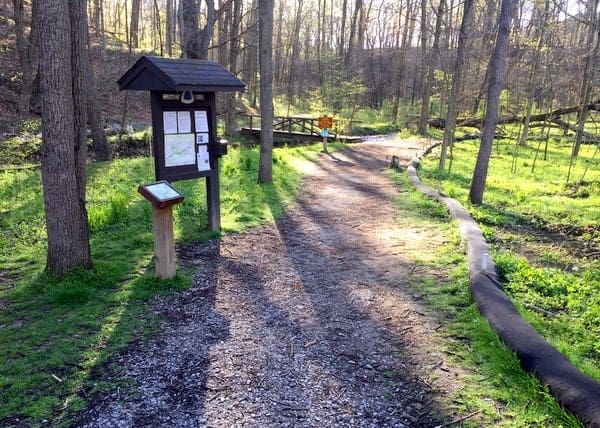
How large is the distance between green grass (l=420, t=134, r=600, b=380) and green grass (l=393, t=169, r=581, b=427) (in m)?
0.54

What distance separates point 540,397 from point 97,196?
7864 mm

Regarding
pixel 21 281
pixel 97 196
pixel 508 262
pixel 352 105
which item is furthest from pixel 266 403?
pixel 352 105

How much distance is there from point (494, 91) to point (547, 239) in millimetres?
3001

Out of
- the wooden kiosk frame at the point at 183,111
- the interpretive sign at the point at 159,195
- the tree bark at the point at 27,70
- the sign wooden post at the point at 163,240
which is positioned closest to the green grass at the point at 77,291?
the sign wooden post at the point at 163,240

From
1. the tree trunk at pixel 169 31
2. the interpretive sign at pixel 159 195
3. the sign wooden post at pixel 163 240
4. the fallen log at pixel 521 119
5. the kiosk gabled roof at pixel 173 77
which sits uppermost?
the tree trunk at pixel 169 31

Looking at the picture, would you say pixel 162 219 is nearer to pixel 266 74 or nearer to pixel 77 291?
pixel 77 291

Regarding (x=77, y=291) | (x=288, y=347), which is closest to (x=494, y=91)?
(x=288, y=347)

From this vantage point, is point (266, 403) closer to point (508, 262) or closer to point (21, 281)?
point (21, 281)

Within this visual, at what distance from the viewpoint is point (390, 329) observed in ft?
13.8

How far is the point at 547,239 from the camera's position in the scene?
7711 mm

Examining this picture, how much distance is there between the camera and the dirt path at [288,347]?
3037mm

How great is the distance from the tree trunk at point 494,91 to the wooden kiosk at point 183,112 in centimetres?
510

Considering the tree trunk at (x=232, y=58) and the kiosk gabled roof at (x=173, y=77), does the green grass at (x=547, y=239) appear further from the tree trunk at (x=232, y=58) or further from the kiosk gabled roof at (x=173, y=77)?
the tree trunk at (x=232, y=58)

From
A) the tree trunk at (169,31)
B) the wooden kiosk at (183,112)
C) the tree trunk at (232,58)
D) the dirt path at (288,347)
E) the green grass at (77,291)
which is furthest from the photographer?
the tree trunk at (169,31)
